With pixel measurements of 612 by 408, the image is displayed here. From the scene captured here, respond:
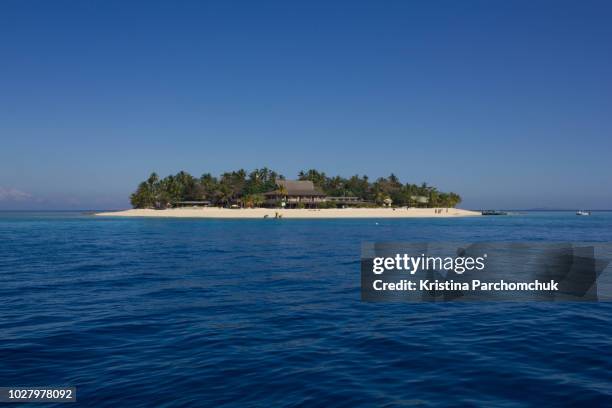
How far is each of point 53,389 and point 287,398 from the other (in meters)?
4.83

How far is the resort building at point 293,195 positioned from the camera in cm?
15425

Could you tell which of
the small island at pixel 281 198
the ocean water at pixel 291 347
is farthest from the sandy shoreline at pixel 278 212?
the ocean water at pixel 291 347

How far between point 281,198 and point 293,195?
15.1 ft

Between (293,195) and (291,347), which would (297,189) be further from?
(291,347)

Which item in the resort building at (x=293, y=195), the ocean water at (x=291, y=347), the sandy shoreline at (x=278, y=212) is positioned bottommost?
the ocean water at (x=291, y=347)

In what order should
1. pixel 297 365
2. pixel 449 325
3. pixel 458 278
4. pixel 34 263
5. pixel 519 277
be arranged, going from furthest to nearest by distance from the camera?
1. pixel 34 263
2. pixel 458 278
3. pixel 519 277
4. pixel 449 325
5. pixel 297 365

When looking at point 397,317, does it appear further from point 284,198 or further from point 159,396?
point 284,198

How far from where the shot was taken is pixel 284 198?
509 ft

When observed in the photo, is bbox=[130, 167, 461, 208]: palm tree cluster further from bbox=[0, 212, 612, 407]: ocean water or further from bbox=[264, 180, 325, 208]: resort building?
bbox=[0, 212, 612, 407]: ocean water

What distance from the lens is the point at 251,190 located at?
163 metres

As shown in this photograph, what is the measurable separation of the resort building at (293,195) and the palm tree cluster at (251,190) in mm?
4880

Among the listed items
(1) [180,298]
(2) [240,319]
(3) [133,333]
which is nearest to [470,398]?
(2) [240,319]

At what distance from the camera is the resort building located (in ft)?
506

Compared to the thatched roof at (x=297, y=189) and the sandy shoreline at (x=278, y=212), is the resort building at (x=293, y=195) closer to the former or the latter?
the thatched roof at (x=297, y=189)
